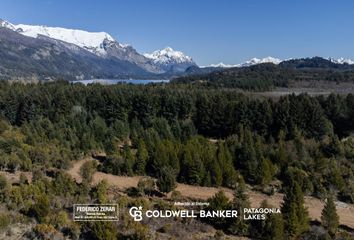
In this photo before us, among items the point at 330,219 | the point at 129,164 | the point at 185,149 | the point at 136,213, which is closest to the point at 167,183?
the point at 136,213

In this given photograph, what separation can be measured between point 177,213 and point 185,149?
1397cm

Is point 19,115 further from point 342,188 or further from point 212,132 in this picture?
point 342,188

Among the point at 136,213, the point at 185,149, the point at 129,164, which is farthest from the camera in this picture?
the point at 185,149

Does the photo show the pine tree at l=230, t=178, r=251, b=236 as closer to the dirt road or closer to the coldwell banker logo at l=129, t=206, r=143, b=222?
the dirt road

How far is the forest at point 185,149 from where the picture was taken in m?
27.6

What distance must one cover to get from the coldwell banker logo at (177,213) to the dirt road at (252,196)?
5818mm

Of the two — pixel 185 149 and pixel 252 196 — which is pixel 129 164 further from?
pixel 252 196

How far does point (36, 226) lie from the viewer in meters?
25.6

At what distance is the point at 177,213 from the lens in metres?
28.6

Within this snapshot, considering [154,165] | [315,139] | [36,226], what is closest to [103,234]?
[36,226]

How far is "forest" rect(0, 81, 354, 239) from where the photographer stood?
2761 centimetres

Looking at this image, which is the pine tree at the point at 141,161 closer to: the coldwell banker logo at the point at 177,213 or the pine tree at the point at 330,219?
the coldwell banker logo at the point at 177,213

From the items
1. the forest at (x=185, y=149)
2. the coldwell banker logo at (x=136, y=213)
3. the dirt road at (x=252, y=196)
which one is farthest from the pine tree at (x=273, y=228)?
the coldwell banker logo at (x=136, y=213)

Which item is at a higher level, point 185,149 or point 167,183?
point 185,149
